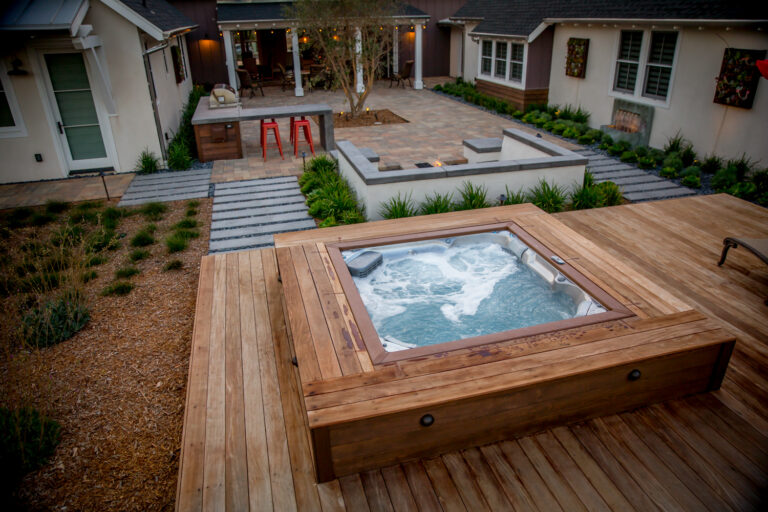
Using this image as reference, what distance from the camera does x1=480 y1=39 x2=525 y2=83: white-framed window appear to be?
13.6 meters

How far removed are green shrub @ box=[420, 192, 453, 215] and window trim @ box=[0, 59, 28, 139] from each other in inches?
279

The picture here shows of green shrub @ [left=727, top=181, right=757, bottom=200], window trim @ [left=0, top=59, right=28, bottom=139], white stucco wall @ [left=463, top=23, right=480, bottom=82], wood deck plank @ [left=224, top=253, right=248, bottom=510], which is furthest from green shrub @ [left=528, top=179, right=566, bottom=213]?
white stucco wall @ [left=463, top=23, right=480, bottom=82]

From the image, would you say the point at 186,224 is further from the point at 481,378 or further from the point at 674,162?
the point at 674,162

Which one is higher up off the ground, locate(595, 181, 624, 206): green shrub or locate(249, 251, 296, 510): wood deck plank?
locate(595, 181, 624, 206): green shrub

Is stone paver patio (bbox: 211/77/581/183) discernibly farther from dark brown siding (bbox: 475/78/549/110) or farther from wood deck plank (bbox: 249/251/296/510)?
wood deck plank (bbox: 249/251/296/510)

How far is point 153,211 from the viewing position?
7.25 metres

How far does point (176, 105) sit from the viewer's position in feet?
39.0

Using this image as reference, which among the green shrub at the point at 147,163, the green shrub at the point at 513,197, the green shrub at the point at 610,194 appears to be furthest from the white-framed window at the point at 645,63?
the green shrub at the point at 147,163

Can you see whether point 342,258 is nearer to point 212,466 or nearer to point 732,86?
point 212,466

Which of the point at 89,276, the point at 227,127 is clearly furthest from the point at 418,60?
the point at 89,276

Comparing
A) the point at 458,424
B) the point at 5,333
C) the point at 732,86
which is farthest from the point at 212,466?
the point at 732,86

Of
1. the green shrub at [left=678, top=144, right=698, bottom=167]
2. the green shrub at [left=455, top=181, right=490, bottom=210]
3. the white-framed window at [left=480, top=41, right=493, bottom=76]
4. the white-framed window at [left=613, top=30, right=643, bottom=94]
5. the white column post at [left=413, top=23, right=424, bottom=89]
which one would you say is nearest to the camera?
the green shrub at [left=455, top=181, right=490, bottom=210]

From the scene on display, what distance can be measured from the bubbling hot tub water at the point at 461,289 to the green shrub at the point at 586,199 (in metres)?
2.17

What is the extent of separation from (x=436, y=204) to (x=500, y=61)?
388 inches
